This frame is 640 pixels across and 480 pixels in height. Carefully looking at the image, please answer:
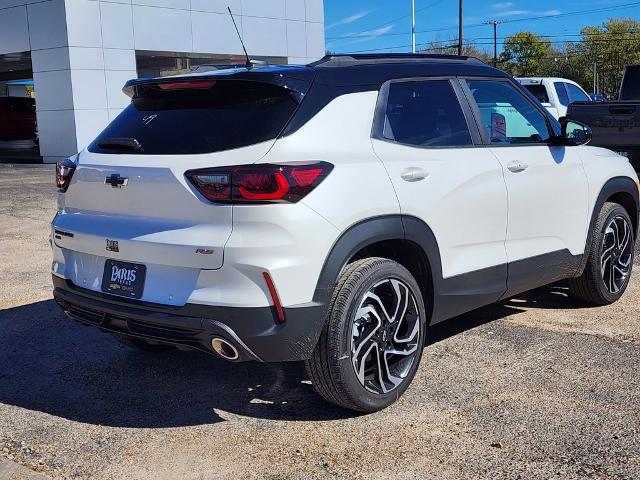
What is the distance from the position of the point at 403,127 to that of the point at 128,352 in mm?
2449

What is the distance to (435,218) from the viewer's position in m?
4.15

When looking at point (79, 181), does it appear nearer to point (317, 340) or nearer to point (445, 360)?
point (317, 340)

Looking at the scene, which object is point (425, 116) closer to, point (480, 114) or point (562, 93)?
point (480, 114)

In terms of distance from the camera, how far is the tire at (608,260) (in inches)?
221

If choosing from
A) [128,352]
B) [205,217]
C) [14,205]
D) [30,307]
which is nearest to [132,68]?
[14,205]

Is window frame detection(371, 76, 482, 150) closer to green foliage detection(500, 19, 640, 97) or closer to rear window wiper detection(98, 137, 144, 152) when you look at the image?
rear window wiper detection(98, 137, 144, 152)

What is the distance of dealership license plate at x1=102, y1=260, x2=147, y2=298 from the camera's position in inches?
147

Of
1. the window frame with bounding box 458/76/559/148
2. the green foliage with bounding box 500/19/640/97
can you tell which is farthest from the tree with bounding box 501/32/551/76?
the window frame with bounding box 458/76/559/148

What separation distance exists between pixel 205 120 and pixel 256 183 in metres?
0.58

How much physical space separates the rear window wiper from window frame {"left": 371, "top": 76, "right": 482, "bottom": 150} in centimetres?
122

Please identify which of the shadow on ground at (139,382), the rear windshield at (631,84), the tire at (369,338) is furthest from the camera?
the rear windshield at (631,84)

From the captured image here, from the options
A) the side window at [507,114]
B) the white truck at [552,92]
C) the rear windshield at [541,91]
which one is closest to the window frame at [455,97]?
the side window at [507,114]

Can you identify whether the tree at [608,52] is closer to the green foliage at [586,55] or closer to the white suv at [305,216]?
the green foliage at [586,55]

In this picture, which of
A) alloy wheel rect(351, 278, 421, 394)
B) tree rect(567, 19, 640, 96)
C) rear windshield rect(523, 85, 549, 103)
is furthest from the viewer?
tree rect(567, 19, 640, 96)
